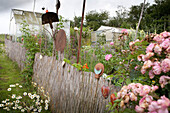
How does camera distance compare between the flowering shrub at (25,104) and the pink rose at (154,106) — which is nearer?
the pink rose at (154,106)

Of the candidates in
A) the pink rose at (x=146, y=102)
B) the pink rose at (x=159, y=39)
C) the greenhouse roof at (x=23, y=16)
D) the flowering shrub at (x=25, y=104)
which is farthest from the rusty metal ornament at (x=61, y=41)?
the greenhouse roof at (x=23, y=16)

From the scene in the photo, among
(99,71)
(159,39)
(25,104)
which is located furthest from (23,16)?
(159,39)

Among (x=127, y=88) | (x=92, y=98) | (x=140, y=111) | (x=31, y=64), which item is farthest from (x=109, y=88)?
(x=31, y=64)

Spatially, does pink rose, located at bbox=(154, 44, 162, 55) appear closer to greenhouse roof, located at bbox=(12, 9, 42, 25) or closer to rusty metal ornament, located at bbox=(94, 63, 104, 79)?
rusty metal ornament, located at bbox=(94, 63, 104, 79)

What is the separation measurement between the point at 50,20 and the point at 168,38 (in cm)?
178

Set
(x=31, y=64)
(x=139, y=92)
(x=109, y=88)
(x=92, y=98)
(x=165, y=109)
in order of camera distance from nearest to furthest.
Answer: (x=165, y=109), (x=139, y=92), (x=109, y=88), (x=92, y=98), (x=31, y=64)

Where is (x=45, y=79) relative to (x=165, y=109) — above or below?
below

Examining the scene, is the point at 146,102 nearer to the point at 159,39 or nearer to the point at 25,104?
the point at 159,39

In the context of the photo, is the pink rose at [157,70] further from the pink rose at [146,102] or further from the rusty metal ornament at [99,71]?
the rusty metal ornament at [99,71]

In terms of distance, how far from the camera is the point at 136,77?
84 centimetres

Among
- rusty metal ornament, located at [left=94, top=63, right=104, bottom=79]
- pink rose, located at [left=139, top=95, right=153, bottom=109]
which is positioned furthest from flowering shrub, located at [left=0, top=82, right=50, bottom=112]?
pink rose, located at [left=139, top=95, right=153, bottom=109]

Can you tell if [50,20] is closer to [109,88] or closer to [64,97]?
[64,97]

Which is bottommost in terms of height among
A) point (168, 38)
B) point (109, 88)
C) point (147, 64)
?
point (109, 88)

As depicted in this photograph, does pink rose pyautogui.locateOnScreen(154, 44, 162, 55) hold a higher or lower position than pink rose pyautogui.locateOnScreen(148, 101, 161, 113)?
higher
